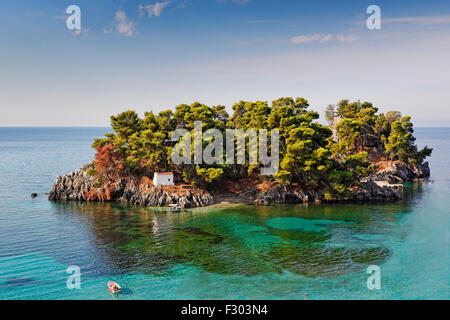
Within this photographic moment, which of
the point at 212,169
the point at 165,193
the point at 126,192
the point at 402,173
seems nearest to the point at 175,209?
the point at 165,193

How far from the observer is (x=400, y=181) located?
80750 millimetres

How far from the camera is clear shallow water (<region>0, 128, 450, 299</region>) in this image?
27047 mm

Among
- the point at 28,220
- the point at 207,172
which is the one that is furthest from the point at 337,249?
the point at 28,220

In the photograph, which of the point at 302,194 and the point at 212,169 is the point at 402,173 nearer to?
the point at 302,194

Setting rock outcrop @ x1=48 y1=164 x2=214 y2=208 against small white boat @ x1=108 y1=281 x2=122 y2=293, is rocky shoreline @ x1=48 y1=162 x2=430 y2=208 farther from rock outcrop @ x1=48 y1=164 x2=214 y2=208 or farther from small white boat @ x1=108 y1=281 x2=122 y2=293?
small white boat @ x1=108 y1=281 x2=122 y2=293

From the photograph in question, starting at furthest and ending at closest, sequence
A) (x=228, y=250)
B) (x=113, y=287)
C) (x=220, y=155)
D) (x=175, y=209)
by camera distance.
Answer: (x=220, y=155) < (x=175, y=209) < (x=228, y=250) < (x=113, y=287)

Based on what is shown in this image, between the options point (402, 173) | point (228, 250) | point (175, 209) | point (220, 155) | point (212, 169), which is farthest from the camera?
point (402, 173)

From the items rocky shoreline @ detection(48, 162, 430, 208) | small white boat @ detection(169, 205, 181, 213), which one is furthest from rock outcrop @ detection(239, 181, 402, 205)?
small white boat @ detection(169, 205, 181, 213)

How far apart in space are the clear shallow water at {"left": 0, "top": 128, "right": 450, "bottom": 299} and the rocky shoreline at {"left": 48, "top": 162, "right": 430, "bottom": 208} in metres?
3.30

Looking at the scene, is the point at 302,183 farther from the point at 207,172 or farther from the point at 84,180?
the point at 84,180

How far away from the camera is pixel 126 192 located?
201 ft

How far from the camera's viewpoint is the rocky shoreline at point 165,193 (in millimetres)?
57844

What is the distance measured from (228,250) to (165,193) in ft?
81.5

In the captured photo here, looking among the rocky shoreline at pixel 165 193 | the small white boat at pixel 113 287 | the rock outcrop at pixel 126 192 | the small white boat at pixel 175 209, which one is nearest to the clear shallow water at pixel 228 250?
the small white boat at pixel 113 287
